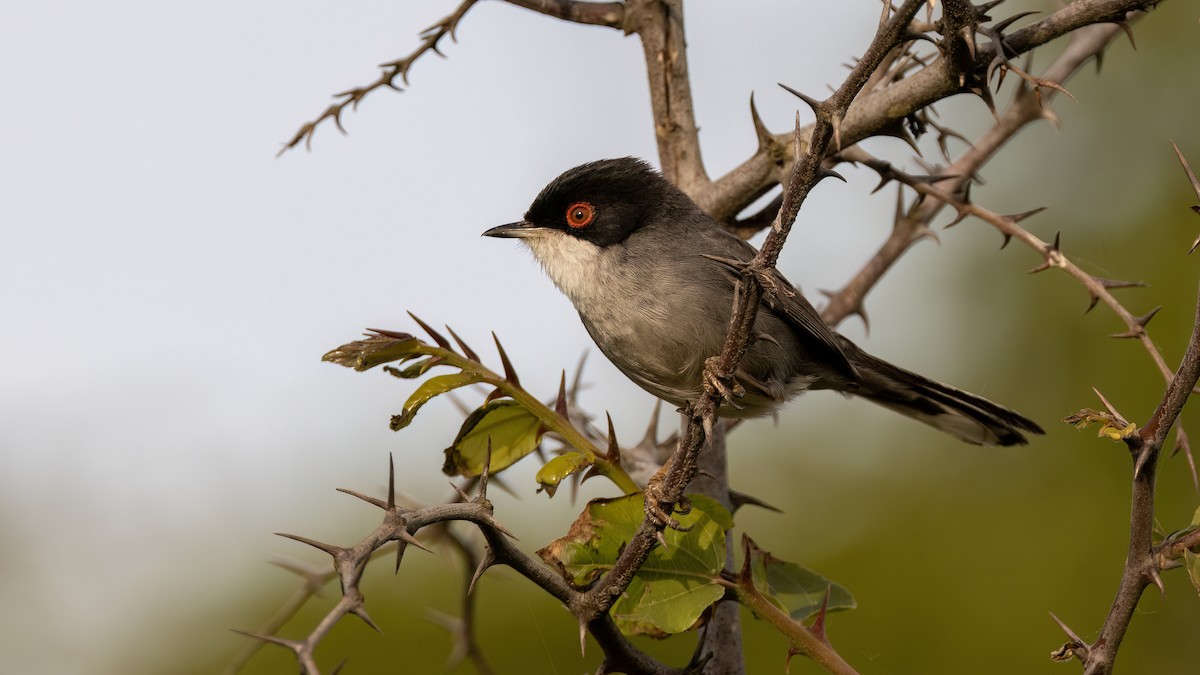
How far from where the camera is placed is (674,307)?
4.16 metres

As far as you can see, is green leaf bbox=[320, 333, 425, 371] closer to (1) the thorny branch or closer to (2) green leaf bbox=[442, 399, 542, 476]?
(2) green leaf bbox=[442, 399, 542, 476]

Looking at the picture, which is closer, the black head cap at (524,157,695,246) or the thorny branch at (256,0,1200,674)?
the thorny branch at (256,0,1200,674)

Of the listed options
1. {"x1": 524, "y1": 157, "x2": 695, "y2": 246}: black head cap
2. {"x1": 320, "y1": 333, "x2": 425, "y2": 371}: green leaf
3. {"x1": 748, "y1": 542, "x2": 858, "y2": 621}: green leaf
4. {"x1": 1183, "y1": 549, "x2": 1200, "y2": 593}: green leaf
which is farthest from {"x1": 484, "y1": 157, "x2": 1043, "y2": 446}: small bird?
{"x1": 1183, "y1": 549, "x2": 1200, "y2": 593}: green leaf

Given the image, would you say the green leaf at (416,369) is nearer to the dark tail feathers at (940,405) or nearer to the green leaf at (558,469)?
the green leaf at (558,469)

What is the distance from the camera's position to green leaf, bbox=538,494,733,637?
2.74 metres

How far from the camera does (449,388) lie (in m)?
2.82

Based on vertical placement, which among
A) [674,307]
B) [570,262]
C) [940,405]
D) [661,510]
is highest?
[570,262]

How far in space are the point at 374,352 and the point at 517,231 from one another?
2.03m

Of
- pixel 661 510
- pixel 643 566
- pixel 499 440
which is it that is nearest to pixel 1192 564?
pixel 661 510

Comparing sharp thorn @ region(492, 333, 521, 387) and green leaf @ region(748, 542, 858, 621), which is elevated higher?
sharp thorn @ region(492, 333, 521, 387)

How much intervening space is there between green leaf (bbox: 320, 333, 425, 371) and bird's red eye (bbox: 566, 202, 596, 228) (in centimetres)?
190

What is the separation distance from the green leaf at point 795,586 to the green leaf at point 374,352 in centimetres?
105

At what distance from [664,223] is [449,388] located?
1.82 metres

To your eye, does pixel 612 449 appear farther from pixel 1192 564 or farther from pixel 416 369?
pixel 1192 564
